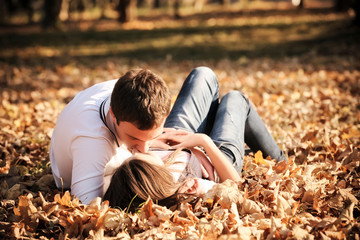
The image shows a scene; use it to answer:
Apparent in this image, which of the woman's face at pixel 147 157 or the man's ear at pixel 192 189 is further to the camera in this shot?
the man's ear at pixel 192 189

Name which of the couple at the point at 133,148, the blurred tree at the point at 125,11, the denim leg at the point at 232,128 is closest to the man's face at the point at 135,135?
the couple at the point at 133,148

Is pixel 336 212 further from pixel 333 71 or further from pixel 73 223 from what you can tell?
pixel 333 71

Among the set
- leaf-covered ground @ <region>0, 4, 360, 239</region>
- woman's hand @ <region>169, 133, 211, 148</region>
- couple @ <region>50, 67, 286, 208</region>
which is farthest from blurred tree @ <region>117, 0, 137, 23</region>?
woman's hand @ <region>169, 133, 211, 148</region>

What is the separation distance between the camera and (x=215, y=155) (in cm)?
257

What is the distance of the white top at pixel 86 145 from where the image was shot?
225 cm

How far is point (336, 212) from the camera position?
2402 mm

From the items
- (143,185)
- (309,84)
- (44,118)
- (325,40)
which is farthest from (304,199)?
(325,40)

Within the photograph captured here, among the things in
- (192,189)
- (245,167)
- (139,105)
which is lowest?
(245,167)

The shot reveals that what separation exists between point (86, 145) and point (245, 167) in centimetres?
136

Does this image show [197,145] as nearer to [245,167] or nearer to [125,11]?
[245,167]

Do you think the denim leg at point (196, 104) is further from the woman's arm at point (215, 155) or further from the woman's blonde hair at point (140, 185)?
the woman's blonde hair at point (140, 185)

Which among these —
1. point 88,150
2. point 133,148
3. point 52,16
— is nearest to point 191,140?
point 133,148

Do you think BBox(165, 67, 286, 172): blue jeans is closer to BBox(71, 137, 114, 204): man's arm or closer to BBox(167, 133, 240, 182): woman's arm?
BBox(167, 133, 240, 182): woman's arm

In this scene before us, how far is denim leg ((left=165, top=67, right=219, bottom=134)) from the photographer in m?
3.12
